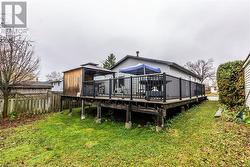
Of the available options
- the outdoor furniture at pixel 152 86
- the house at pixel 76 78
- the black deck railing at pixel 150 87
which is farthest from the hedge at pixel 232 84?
the house at pixel 76 78

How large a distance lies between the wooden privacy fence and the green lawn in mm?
4635

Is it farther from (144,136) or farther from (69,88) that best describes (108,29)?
(144,136)

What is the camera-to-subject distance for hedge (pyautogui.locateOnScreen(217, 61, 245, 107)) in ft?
35.1

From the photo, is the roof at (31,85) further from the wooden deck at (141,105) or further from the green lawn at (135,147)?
the wooden deck at (141,105)

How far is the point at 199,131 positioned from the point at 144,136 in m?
1.97

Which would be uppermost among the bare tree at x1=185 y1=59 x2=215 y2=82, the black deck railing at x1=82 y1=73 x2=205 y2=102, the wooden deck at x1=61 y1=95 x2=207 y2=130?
the bare tree at x1=185 y1=59 x2=215 y2=82

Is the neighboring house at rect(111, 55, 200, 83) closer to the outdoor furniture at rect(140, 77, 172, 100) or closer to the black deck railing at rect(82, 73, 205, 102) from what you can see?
the black deck railing at rect(82, 73, 205, 102)

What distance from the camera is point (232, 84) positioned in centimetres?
1082

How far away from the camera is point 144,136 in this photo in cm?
614

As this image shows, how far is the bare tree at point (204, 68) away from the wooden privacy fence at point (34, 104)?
2171 inches

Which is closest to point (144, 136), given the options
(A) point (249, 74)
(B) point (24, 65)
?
(A) point (249, 74)

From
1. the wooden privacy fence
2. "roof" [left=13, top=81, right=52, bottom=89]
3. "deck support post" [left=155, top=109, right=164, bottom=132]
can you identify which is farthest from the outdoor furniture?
"roof" [left=13, top=81, right=52, bottom=89]

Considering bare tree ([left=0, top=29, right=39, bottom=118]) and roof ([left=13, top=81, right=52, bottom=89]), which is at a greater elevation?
bare tree ([left=0, top=29, right=39, bottom=118])

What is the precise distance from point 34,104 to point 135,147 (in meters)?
9.93
